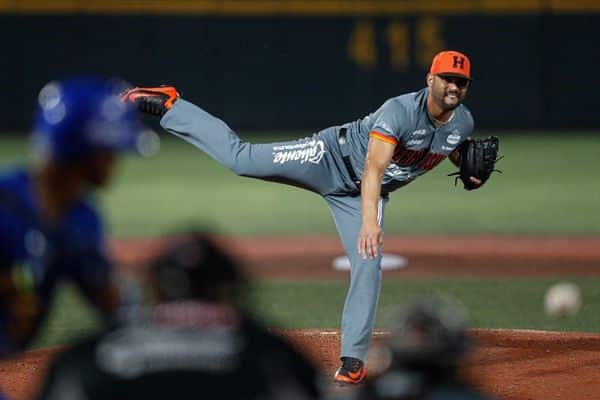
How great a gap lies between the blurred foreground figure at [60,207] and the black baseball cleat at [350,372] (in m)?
3.11

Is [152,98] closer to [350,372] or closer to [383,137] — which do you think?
[383,137]

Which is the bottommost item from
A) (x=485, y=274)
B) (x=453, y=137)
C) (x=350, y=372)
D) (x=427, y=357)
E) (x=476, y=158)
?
(x=485, y=274)

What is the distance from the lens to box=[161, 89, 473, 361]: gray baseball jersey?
6.27 meters

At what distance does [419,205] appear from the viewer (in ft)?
50.2

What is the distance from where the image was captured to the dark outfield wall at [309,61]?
22141mm

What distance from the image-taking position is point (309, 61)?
74.5 feet

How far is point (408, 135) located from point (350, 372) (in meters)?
1.26

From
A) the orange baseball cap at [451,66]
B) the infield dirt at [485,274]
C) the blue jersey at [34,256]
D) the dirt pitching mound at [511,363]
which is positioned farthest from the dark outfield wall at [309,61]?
the blue jersey at [34,256]

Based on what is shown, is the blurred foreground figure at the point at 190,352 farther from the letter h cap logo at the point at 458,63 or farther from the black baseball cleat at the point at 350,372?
the letter h cap logo at the point at 458,63

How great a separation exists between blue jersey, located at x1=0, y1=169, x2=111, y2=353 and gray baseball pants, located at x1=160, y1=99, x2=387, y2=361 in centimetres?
319

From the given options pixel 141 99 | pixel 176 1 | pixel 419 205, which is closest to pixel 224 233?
pixel 419 205

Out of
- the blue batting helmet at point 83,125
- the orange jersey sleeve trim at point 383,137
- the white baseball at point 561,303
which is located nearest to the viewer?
the blue batting helmet at point 83,125

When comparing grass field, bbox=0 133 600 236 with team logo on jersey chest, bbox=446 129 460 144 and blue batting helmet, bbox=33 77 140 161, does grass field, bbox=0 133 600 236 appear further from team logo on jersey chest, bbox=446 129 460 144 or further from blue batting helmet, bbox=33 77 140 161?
blue batting helmet, bbox=33 77 140 161

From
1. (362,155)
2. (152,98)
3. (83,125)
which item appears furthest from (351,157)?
(83,125)
